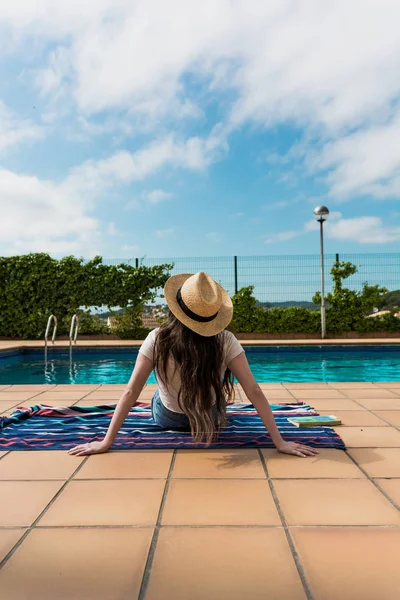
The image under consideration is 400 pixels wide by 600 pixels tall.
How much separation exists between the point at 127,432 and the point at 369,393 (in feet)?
7.53

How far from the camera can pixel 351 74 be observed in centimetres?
680

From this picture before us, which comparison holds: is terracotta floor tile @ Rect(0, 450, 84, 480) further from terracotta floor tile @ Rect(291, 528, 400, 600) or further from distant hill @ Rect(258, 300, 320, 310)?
distant hill @ Rect(258, 300, 320, 310)

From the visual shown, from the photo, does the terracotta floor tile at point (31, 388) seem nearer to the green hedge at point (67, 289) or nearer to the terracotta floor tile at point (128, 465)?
the terracotta floor tile at point (128, 465)

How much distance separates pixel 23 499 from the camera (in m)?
1.77

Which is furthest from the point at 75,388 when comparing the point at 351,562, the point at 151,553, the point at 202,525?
the point at 351,562

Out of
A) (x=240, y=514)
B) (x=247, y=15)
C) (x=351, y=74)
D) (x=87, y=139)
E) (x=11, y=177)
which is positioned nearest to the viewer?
(x=240, y=514)

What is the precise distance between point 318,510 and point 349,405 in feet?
6.33

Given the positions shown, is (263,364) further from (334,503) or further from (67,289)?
(334,503)

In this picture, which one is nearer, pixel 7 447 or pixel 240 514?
pixel 240 514

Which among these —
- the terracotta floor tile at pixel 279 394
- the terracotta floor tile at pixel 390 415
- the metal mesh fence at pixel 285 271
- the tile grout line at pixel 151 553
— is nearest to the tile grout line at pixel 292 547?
the tile grout line at pixel 151 553

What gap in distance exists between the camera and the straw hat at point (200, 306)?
2.11 m

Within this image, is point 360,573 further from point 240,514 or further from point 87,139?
point 87,139

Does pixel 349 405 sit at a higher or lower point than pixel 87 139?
lower

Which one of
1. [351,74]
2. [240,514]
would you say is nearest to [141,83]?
[351,74]
